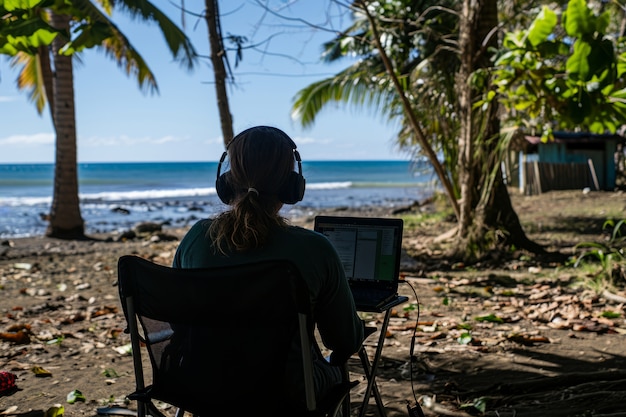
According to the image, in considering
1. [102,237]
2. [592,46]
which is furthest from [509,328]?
[102,237]

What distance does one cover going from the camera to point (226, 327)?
2061 mm

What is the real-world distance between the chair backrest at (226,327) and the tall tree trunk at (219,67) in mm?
4171

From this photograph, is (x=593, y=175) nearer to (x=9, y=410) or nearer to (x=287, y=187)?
(x=9, y=410)

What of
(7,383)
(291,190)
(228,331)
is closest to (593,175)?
(7,383)

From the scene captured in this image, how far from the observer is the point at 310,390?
2.06 m

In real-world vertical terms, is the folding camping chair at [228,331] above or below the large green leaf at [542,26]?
below

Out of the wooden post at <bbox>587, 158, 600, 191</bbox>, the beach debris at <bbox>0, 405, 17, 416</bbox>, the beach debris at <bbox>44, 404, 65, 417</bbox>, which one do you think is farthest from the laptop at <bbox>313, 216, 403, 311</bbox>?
the wooden post at <bbox>587, 158, 600, 191</bbox>

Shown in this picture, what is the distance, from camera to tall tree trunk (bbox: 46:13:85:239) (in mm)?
13328

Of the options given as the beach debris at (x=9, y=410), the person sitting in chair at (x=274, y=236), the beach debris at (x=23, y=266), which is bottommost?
the beach debris at (x=23, y=266)

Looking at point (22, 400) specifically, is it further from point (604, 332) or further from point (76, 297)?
point (604, 332)

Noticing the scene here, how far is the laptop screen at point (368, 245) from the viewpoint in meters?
2.94

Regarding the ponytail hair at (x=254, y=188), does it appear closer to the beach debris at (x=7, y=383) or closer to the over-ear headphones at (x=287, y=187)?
the over-ear headphones at (x=287, y=187)

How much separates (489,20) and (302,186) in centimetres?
652

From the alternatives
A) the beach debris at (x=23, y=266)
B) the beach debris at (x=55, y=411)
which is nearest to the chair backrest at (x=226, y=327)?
the beach debris at (x=55, y=411)
